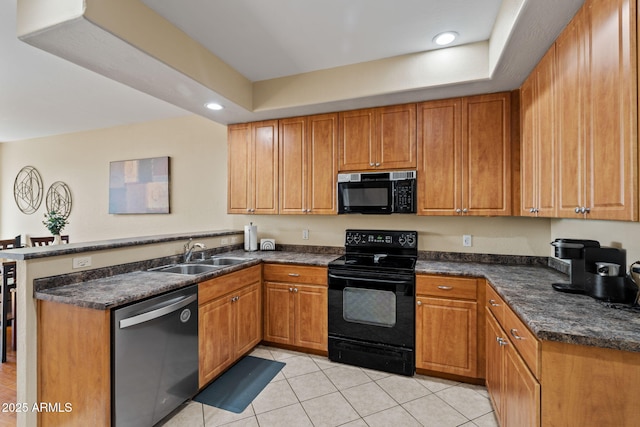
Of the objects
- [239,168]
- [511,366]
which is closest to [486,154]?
[511,366]

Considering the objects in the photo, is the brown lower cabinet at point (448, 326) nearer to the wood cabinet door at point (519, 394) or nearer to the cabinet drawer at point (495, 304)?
the cabinet drawer at point (495, 304)

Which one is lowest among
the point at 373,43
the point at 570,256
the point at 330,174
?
the point at 570,256

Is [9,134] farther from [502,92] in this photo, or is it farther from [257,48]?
[502,92]

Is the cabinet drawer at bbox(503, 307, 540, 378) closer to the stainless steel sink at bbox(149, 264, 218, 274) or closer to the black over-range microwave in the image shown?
the black over-range microwave

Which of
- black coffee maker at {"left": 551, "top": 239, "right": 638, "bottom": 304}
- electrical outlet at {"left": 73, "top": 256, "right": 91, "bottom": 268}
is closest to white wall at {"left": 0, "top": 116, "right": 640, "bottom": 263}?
black coffee maker at {"left": 551, "top": 239, "right": 638, "bottom": 304}

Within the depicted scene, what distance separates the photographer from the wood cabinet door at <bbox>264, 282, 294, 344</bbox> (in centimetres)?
287

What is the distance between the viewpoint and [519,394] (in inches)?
55.5

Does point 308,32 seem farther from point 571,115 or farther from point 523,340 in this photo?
point 523,340

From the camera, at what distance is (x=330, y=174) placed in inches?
118

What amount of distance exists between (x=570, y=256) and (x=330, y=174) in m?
1.98

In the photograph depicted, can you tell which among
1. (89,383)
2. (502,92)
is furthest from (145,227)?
(502,92)

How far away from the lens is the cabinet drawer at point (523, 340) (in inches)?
48.2

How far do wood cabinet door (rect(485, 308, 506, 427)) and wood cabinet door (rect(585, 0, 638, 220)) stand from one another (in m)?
0.92

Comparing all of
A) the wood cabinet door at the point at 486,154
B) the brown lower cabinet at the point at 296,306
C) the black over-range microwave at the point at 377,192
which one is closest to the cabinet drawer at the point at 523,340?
the wood cabinet door at the point at 486,154
